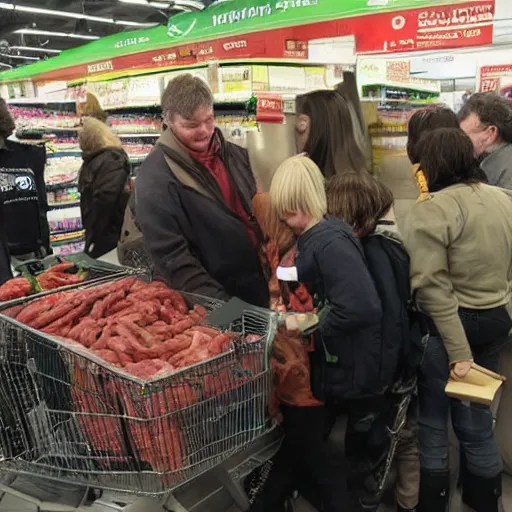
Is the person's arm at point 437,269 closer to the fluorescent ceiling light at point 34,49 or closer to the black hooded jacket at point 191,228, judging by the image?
the black hooded jacket at point 191,228

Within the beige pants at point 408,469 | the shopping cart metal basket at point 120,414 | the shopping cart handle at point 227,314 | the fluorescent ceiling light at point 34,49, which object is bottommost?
the beige pants at point 408,469

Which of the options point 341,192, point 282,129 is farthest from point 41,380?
point 282,129

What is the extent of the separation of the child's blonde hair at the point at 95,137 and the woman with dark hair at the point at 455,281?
2879mm

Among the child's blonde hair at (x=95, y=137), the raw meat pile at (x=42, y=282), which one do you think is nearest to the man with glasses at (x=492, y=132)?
the raw meat pile at (x=42, y=282)

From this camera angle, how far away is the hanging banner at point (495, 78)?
5785 millimetres

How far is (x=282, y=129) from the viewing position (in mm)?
3133

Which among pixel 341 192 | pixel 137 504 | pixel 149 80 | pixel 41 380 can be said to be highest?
pixel 149 80

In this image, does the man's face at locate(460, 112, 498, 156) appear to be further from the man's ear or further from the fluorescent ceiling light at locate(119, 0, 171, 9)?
the fluorescent ceiling light at locate(119, 0, 171, 9)

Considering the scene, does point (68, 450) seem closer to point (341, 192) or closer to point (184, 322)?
point (184, 322)

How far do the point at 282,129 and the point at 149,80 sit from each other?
4.28m

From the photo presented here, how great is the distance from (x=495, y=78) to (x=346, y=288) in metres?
4.91

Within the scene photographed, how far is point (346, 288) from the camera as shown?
5.86 feet

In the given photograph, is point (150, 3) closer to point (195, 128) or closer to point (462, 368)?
point (195, 128)

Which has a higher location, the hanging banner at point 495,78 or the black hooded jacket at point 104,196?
the hanging banner at point 495,78
